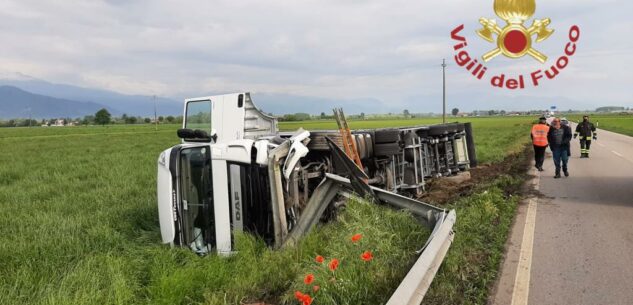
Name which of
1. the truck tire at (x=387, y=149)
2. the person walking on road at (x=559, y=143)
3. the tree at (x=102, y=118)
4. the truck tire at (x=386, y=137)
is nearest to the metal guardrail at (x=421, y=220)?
the truck tire at (x=387, y=149)

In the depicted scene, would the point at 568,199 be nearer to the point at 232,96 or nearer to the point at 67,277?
the point at 232,96

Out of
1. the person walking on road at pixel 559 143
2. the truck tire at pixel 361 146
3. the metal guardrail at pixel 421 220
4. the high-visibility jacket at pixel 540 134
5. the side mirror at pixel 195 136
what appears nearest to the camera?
the metal guardrail at pixel 421 220

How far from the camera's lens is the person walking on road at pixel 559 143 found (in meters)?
11.2

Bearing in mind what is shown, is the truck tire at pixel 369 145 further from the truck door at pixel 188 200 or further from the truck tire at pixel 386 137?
the truck door at pixel 188 200

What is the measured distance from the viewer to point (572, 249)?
5.27 m

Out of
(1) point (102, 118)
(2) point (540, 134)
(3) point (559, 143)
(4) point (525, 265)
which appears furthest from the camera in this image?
(1) point (102, 118)

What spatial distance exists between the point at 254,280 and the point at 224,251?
42.5 inches

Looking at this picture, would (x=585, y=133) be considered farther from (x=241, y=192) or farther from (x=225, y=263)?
(x=225, y=263)

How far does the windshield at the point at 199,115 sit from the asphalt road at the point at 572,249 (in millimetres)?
5583

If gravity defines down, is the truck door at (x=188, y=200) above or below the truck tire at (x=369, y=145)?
below

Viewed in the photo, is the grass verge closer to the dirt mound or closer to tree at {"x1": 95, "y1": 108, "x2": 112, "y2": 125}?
the dirt mound

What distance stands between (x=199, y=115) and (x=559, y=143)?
348 inches

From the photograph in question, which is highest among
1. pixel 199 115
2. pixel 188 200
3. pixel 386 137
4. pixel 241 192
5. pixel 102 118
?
pixel 102 118

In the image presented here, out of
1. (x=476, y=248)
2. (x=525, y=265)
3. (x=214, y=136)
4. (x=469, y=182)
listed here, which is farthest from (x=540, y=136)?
(x=214, y=136)
